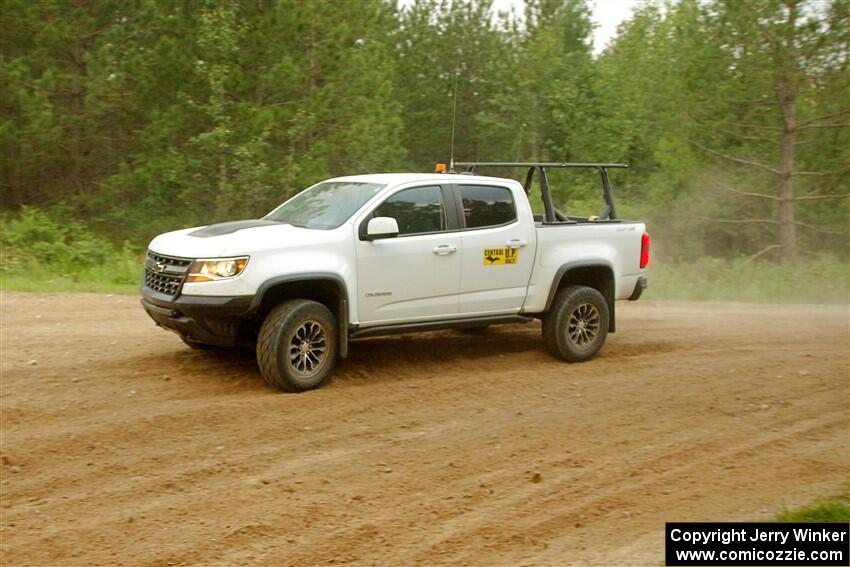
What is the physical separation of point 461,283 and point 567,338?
4.71ft

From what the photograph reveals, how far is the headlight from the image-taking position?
742cm

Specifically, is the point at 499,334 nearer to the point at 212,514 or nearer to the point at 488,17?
the point at 212,514

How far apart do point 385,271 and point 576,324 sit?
2.43 metres

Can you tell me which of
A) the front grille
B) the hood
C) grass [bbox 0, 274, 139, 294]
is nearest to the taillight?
the hood

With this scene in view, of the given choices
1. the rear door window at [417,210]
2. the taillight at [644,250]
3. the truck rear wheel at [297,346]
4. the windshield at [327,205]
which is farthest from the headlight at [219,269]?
Result: the taillight at [644,250]

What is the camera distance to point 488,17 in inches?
1130

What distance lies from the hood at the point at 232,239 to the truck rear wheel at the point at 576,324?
110 inches

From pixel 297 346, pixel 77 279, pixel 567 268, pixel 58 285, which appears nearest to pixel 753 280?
pixel 567 268

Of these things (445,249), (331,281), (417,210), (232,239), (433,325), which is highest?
(417,210)

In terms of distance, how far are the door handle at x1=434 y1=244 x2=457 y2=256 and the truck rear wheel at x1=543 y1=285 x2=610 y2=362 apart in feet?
4.79

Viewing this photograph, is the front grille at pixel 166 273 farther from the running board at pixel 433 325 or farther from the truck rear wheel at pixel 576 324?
the truck rear wheel at pixel 576 324

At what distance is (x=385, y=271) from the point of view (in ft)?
26.8

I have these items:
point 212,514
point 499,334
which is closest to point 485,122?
point 499,334

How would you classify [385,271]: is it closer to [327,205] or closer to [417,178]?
[327,205]
